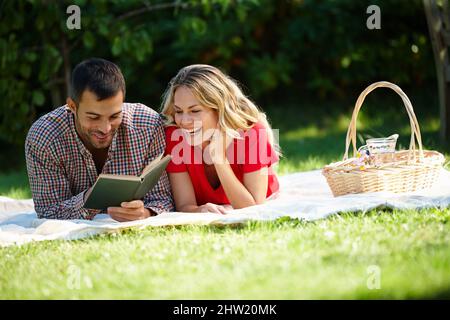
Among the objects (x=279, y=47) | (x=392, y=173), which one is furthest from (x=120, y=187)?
(x=279, y=47)

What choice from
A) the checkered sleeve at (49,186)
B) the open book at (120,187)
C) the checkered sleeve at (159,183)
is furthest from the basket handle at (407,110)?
the checkered sleeve at (49,186)

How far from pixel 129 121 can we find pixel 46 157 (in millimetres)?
543

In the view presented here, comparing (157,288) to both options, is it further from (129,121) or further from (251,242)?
(129,121)

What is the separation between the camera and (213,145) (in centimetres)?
432

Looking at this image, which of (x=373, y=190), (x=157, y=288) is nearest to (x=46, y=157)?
(x=157, y=288)

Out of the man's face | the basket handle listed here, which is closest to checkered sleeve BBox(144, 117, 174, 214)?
the man's face

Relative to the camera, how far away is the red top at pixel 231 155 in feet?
14.5

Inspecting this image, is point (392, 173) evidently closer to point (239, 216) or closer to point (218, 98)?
point (239, 216)

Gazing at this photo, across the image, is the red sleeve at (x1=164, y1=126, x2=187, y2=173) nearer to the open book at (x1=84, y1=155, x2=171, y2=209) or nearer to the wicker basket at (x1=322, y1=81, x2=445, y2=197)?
the open book at (x1=84, y1=155, x2=171, y2=209)

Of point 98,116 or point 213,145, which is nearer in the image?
point 98,116

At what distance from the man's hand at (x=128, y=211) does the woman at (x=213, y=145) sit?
1.38ft

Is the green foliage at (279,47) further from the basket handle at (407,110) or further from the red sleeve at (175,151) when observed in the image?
the basket handle at (407,110)

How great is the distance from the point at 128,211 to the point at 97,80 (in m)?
0.76

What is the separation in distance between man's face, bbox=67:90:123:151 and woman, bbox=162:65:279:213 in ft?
1.26
